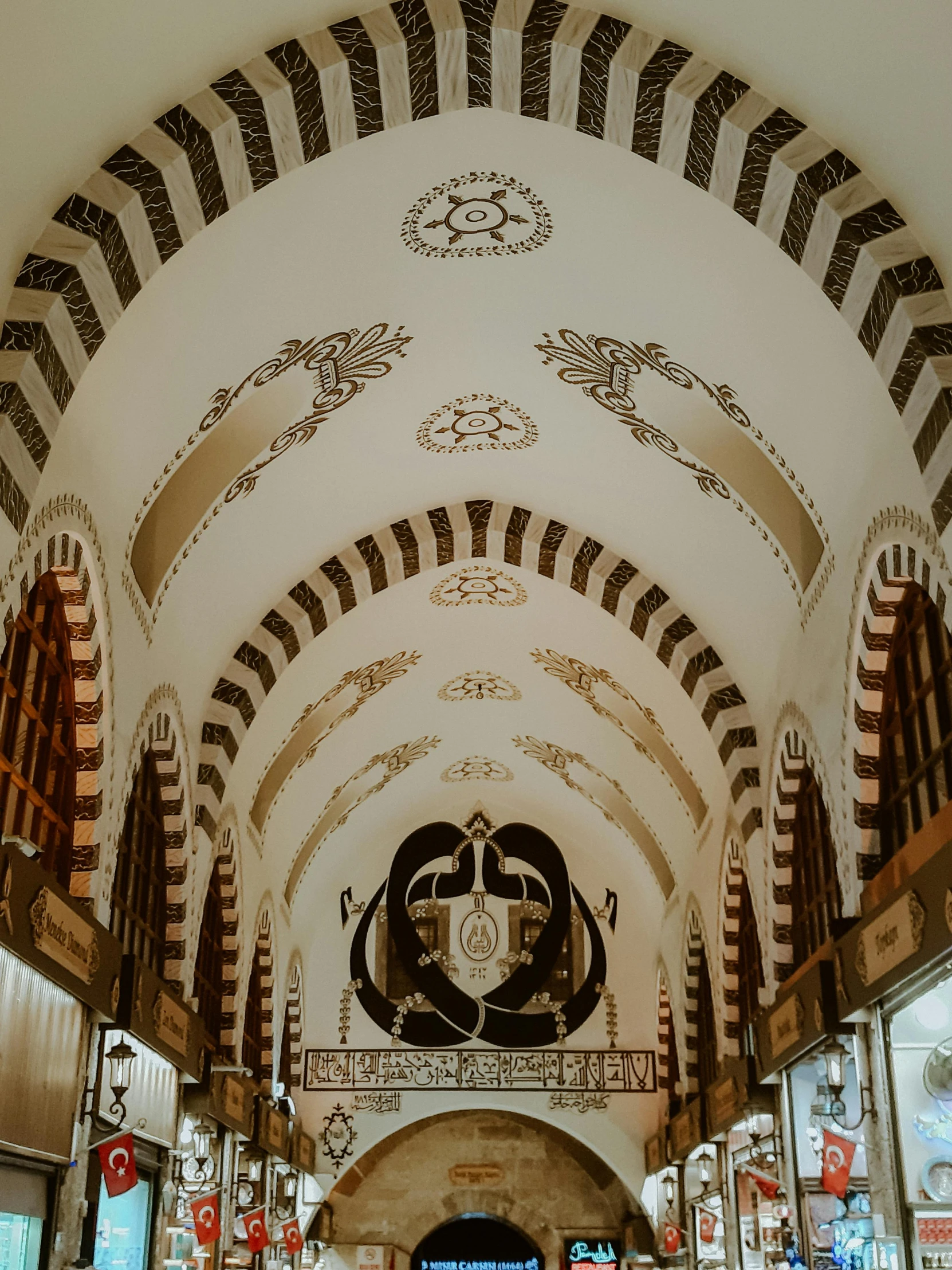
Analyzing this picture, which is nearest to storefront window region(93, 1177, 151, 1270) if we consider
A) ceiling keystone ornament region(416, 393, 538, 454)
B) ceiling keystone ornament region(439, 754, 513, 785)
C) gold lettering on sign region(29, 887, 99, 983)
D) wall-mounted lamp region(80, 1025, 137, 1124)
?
wall-mounted lamp region(80, 1025, 137, 1124)

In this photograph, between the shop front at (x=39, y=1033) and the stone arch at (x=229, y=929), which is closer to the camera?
the shop front at (x=39, y=1033)

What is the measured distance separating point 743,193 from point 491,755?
8.66 meters

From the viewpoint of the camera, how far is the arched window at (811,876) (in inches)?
285

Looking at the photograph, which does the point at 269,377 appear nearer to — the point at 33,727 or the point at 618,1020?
the point at 33,727

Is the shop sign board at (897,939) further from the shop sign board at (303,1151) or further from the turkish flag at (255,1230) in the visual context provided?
the shop sign board at (303,1151)

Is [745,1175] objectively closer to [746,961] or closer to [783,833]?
[746,961]

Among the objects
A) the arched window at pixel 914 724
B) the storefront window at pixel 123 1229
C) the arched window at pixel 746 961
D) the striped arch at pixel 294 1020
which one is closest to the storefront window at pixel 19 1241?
the storefront window at pixel 123 1229

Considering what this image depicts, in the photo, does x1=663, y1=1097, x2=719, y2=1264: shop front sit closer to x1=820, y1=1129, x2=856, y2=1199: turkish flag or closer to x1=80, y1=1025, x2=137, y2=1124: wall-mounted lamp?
x1=820, y1=1129, x2=856, y2=1199: turkish flag

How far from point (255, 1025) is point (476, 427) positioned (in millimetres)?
6665

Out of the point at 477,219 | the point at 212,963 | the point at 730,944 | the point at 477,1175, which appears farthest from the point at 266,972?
the point at 477,219

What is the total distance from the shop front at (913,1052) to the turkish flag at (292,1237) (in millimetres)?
7098

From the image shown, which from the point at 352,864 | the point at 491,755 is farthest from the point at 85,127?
the point at 352,864

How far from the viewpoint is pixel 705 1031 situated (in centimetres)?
1133

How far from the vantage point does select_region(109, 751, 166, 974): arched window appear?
7.24m
